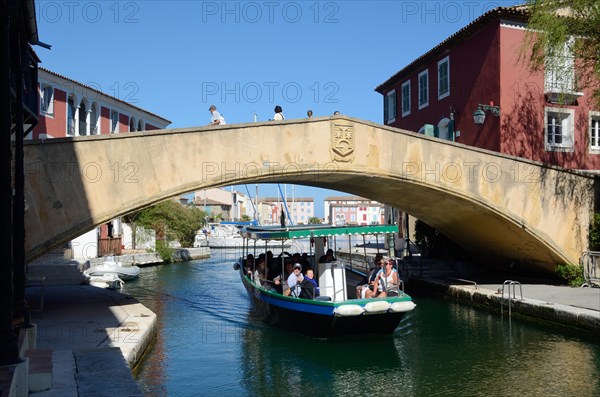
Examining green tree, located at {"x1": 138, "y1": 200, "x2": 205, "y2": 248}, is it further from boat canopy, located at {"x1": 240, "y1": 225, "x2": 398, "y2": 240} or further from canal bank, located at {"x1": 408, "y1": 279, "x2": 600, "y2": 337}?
boat canopy, located at {"x1": 240, "y1": 225, "x2": 398, "y2": 240}

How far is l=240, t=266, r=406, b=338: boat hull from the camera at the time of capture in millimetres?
14053

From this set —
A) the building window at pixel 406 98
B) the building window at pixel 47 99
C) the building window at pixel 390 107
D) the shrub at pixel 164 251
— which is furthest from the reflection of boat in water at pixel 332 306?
the shrub at pixel 164 251

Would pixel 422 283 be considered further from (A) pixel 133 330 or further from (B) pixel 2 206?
(B) pixel 2 206

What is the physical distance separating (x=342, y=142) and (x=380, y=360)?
21.2 ft

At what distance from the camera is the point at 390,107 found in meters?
32.2

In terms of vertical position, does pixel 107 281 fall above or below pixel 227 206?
below

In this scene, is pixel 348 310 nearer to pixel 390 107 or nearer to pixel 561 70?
pixel 561 70

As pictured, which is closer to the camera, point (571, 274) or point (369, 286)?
point (369, 286)

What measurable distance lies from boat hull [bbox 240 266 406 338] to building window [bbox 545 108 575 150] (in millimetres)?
12372

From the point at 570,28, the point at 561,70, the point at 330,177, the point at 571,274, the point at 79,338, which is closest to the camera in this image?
the point at 79,338

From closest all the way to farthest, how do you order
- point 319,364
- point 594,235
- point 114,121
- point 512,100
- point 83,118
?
point 319,364 < point 594,235 < point 512,100 < point 83,118 < point 114,121

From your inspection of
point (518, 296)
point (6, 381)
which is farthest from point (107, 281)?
point (6, 381)

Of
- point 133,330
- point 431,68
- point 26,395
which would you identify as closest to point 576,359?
point 133,330

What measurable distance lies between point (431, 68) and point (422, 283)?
10.1 metres
